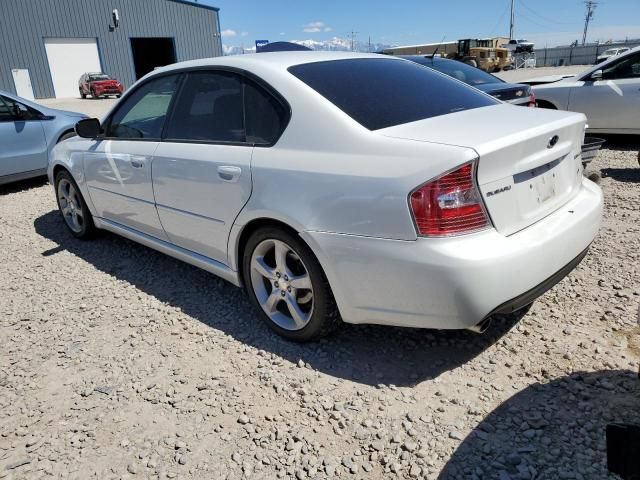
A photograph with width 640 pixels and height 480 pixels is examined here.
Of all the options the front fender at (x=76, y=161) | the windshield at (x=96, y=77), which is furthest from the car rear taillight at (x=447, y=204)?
the windshield at (x=96, y=77)

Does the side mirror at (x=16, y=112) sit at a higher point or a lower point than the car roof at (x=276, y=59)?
lower

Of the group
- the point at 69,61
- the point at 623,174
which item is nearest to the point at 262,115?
the point at 623,174

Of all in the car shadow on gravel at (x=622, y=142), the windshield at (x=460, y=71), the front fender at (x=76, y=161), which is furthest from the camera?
the car shadow on gravel at (x=622, y=142)

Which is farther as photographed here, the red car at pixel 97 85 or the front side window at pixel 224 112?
the red car at pixel 97 85

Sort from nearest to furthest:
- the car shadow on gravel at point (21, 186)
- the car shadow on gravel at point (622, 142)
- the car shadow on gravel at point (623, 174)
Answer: the car shadow on gravel at point (623, 174)
the car shadow on gravel at point (21, 186)
the car shadow on gravel at point (622, 142)

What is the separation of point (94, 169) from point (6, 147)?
375 centimetres

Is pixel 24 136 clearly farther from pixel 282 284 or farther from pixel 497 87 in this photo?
pixel 497 87

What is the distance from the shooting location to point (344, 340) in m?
3.06

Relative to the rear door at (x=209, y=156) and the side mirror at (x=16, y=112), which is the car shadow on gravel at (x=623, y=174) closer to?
the rear door at (x=209, y=156)

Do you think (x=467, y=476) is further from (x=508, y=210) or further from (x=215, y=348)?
(x=215, y=348)

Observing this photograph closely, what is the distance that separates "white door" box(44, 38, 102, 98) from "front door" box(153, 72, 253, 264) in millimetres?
34118

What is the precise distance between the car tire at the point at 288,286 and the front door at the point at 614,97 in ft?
22.2

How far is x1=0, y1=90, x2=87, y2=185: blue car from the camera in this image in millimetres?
7133

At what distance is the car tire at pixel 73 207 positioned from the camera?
4.86 meters
